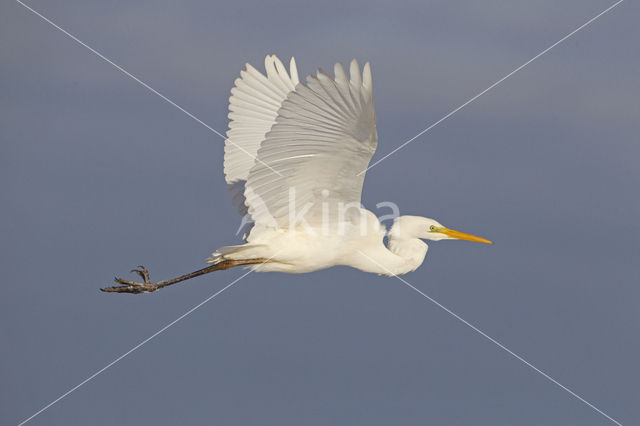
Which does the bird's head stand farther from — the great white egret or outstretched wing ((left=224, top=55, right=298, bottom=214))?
outstretched wing ((left=224, top=55, right=298, bottom=214))

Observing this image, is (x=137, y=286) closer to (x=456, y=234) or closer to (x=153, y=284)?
(x=153, y=284)

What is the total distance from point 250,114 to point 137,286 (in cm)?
265

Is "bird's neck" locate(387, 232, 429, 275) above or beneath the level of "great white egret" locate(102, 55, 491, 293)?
beneath

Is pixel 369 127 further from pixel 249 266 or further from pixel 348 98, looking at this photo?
pixel 249 266

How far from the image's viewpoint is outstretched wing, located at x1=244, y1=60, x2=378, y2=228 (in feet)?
26.5

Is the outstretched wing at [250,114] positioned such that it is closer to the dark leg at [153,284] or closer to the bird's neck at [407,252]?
the dark leg at [153,284]

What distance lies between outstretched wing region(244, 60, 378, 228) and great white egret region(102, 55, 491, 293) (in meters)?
0.01

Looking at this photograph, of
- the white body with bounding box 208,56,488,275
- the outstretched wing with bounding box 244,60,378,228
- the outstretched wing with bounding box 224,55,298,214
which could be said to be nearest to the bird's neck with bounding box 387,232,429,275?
the white body with bounding box 208,56,488,275

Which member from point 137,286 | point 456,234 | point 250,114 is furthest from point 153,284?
point 456,234

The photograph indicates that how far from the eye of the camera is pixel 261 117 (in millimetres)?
11336

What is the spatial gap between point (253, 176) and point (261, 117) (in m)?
2.33

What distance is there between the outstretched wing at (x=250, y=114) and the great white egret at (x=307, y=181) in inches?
0.5

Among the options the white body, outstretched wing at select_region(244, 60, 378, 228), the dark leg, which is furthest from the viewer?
the dark leg

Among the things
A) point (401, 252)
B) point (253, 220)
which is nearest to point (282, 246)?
point (253, 220)
